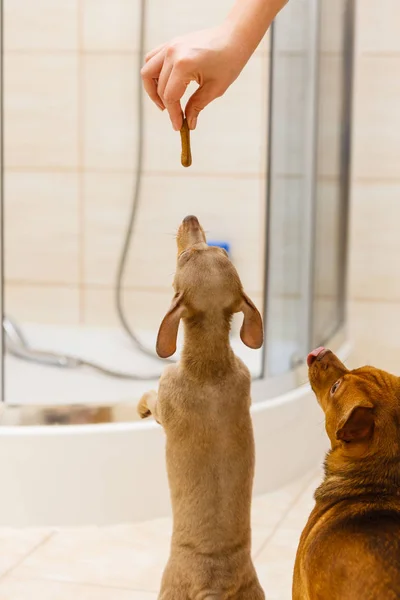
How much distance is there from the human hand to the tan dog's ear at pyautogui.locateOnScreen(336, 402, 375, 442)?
51 cm

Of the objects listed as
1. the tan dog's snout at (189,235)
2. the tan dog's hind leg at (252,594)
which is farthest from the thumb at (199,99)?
the tan dog's hind leg at (252,594)

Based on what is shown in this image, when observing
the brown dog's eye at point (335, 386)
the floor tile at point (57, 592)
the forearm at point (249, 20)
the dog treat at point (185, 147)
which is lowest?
the floor tile at point (57, 592)

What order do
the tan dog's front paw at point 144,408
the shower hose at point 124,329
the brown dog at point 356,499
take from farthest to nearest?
1. the shower hose at point 124,329
2. the tan dog's front paw at point 144,408
3. the brown dog at point 356,499

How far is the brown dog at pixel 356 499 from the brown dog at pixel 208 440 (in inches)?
5.1

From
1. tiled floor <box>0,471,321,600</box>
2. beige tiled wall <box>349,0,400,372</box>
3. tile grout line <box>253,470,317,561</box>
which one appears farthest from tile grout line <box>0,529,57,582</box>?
beige tiled wall <box>349,0,400,372</box>

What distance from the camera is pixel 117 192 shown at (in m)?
2.81

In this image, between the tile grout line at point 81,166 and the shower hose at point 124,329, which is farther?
the tile grout line at point 81,166

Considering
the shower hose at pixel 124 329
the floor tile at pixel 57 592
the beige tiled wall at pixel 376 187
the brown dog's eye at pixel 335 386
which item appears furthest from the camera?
the beige tiled wall at pixel 376 187

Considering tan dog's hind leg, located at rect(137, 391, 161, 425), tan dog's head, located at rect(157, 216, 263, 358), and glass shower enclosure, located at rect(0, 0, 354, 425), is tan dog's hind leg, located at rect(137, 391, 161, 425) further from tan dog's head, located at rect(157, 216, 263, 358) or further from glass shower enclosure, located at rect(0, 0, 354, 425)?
glass shower enclosure, located at rect(0, 0, 354, 425)

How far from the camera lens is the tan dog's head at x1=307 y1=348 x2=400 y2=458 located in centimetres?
126

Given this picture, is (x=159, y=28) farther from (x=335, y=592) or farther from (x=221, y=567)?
(x=335, y=592)

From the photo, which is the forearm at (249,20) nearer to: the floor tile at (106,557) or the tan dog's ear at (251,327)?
the tan dog's ear at (251,327)

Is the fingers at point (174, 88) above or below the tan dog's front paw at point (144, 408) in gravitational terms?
above

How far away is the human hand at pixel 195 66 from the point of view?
1.42m
